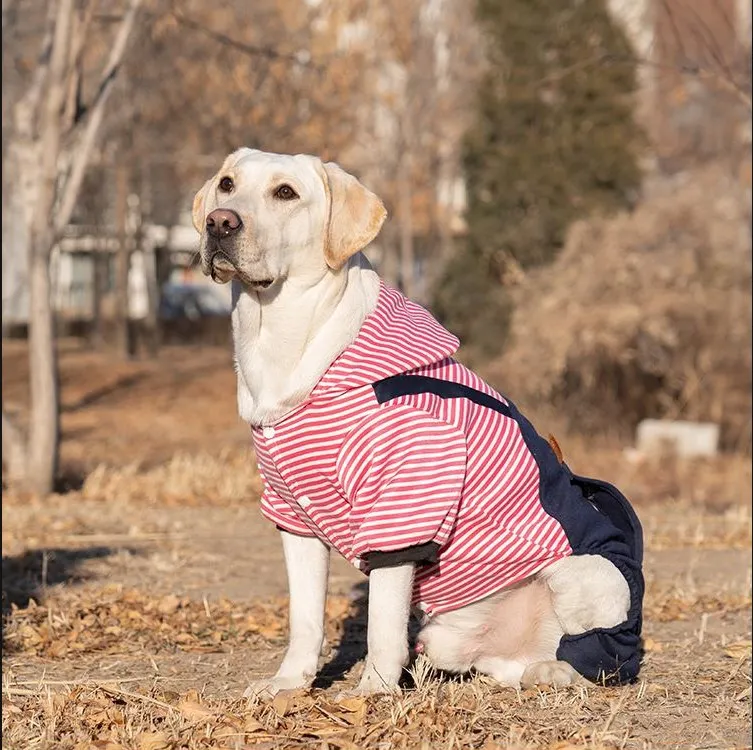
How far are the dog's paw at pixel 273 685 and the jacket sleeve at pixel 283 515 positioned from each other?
19.0 inches

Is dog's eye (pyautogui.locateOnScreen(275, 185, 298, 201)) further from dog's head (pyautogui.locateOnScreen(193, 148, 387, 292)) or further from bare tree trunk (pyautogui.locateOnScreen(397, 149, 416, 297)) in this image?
bare tree trunk (pyautogui.locateOnScreen(397, 149, 416, 297))

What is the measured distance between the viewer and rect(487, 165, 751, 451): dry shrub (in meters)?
15.9

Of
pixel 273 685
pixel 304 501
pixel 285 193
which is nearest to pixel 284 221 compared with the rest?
pixel 285 193

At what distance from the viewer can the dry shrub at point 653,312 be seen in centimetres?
1588

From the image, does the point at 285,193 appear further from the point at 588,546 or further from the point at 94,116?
the point at 94,116

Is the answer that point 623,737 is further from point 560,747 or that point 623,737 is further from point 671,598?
point 671,598

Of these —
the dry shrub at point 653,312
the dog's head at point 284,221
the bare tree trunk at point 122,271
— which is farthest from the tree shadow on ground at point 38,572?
the bare tree trunk at point 122,271

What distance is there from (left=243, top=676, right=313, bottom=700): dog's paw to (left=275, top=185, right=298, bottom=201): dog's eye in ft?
5.21

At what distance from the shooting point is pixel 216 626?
6.25 meters

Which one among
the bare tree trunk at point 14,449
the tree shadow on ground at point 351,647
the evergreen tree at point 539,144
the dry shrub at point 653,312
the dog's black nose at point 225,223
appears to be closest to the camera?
the dog's black nose at point 225,223

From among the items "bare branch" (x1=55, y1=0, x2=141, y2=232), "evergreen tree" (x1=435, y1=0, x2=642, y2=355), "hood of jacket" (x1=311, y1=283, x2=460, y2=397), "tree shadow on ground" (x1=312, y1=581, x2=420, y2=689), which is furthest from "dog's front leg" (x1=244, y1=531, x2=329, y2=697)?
"evergreen tree" (x1=435, y1=0, x2=642, y2=355)

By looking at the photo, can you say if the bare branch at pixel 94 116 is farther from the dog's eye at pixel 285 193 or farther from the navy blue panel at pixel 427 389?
the navy blue panel at pixel 427 389

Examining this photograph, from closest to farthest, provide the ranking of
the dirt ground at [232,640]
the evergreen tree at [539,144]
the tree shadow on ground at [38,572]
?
the dirt ground at [232,640], the tree shadow on ground at [38,572], the evergreen tree at [539,144]

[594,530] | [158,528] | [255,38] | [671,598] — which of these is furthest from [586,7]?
[594,530]
